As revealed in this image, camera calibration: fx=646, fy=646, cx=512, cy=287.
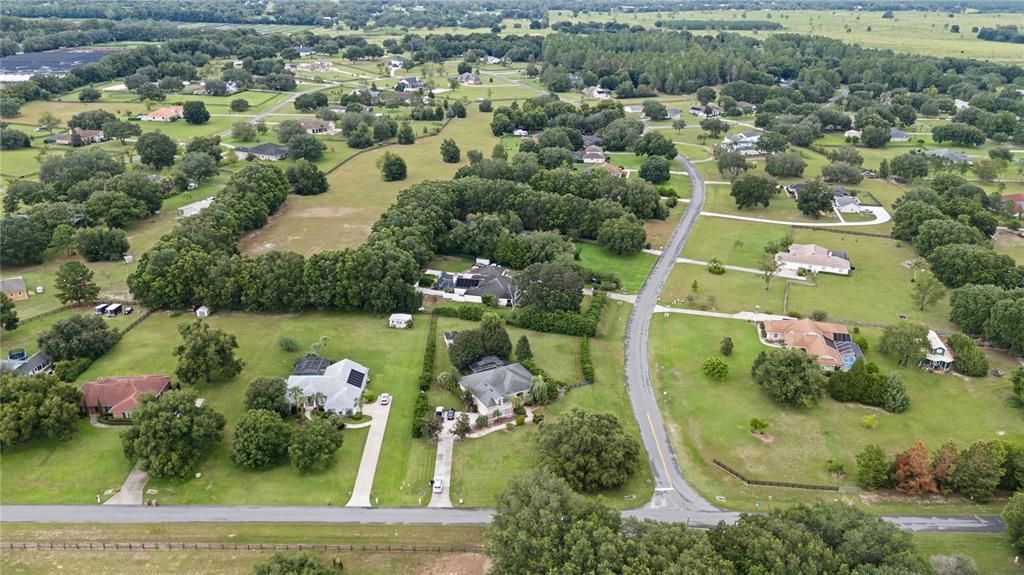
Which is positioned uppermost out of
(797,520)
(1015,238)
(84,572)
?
(797,520)

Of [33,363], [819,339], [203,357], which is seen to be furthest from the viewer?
[819,339]

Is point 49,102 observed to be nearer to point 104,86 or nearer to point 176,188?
point 104,86

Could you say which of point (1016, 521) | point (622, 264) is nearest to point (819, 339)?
point (1016, 521)

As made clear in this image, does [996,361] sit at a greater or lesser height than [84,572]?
lesser

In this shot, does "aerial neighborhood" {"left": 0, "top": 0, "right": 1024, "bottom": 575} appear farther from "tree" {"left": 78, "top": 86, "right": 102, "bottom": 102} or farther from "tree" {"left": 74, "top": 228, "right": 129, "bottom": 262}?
"tree" {"left": 78, "top": 86, "right": 102, "bottom": 102}

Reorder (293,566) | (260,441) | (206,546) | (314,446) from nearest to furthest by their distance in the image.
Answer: (293,566)
(206,546)
(260,441)
(314,446)

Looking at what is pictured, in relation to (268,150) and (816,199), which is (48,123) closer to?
(268,150)

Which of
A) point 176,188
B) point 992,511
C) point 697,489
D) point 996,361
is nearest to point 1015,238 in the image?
point 996,361
